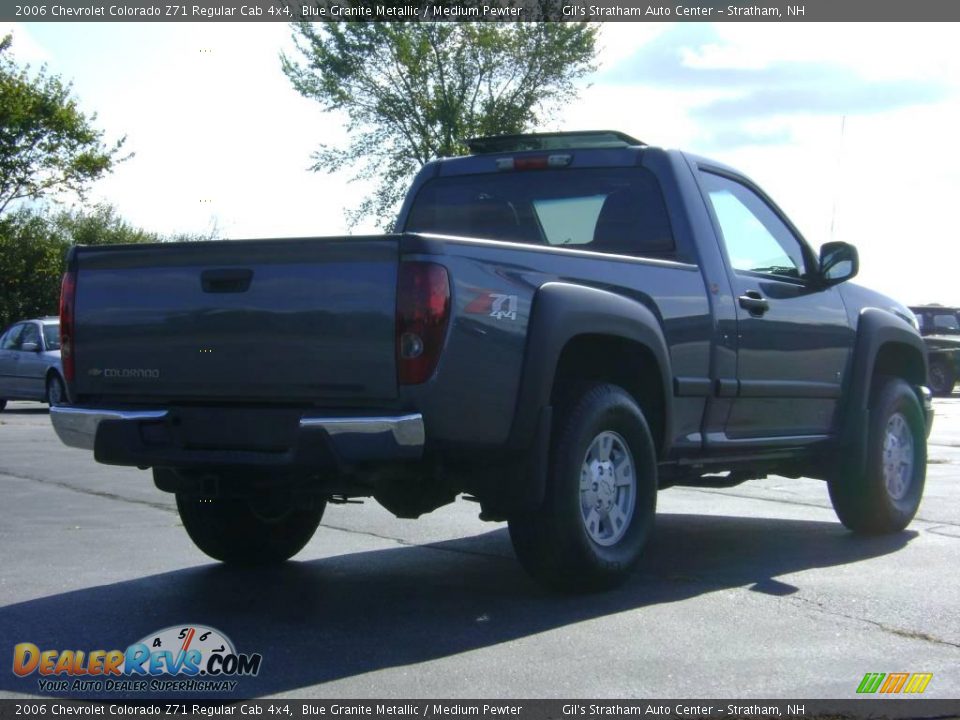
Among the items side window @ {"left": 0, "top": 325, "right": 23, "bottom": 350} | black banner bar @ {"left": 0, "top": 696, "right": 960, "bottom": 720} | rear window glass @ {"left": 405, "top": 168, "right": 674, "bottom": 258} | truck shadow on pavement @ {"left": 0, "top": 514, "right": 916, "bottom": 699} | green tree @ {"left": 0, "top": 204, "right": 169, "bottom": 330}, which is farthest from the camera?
green tree @ {"left": 0, "top": 204, "right": 169, "bottom": 330}

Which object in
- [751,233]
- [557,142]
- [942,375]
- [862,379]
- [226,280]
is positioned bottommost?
[942,375]

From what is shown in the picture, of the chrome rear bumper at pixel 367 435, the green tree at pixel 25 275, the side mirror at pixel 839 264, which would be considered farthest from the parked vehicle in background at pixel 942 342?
the chrome rear bumper at pixel 367 435

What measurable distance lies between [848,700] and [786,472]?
11.8 ft

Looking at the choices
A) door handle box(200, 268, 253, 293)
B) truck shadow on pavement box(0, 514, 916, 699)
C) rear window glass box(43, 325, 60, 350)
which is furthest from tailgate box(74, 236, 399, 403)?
rear window glass box(43, 325, 60, 350)

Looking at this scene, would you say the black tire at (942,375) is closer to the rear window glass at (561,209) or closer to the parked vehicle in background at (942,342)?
the parked vehicle in background at (942,342)

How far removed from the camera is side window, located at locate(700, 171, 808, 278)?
696 cm

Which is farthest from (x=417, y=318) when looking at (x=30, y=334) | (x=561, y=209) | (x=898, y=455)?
(x=30, y=334)

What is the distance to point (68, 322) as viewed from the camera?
572 centimetres

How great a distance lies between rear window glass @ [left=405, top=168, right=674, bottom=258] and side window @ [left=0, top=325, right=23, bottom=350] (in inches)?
656

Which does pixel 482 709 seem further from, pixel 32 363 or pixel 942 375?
pixel 942 375

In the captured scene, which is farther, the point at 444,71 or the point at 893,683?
the point at 444,71

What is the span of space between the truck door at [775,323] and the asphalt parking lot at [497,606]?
71cm

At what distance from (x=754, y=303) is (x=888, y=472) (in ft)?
5.54

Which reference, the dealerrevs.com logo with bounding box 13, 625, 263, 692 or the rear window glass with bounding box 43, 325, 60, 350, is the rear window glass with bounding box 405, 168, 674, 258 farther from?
the rear window glass with bounding box 43, 325, 60, 350
